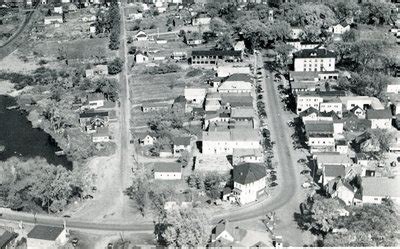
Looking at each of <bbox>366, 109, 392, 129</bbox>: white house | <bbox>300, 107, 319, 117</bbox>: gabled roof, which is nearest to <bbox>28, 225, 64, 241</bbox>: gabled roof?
<bbox>300, 107, 319, 117</bbox>: gabled roof

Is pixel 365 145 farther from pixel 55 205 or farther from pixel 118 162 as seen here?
pixel 55 205

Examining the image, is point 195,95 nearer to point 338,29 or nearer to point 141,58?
point 141,58

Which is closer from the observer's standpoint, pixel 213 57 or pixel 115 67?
pixel 115 67

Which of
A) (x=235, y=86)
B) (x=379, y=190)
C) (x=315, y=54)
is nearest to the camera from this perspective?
(x=379, y=190)

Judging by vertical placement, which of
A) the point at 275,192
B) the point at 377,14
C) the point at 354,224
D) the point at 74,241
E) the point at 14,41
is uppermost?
the point at 377,14

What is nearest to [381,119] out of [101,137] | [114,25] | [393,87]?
[393,87]

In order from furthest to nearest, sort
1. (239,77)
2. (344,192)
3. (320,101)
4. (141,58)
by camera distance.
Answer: (141,58), (239,77), (320,101), (344,192)

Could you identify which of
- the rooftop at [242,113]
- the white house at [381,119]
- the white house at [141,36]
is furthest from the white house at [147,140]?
the white house at [141,36]
